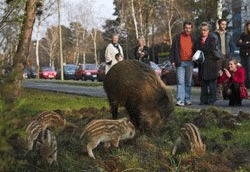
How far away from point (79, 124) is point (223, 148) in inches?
124

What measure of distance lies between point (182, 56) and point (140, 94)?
654 cm

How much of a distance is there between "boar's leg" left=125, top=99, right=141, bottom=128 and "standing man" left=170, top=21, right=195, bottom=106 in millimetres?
6069

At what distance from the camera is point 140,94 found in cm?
745

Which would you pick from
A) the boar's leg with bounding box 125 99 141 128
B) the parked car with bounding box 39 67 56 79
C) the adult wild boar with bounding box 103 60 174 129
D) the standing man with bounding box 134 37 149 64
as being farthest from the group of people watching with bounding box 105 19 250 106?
the parked car with bounding box 39 67 56 79

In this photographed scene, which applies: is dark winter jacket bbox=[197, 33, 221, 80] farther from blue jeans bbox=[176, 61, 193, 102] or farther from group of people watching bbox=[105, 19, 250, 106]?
blue jeans bbox=[176, 61, 193, 102]

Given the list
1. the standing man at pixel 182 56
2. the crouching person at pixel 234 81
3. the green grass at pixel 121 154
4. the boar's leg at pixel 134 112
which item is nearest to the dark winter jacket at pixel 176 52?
the standing man at pixel 182 56

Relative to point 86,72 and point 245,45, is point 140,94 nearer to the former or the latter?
point 245,45

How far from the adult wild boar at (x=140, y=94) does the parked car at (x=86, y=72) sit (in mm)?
45404

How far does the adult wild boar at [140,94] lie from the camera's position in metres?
7.30

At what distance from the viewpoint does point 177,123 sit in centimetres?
884

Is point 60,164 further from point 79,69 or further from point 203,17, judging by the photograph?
point 79,69

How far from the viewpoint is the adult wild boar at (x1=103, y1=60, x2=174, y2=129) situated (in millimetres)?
7301

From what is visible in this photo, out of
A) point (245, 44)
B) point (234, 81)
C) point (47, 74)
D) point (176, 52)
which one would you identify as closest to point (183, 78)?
point (176, 52)

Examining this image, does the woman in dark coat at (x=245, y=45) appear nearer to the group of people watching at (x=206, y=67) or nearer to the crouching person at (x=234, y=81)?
the group of people watching at (x=206, y=67)
